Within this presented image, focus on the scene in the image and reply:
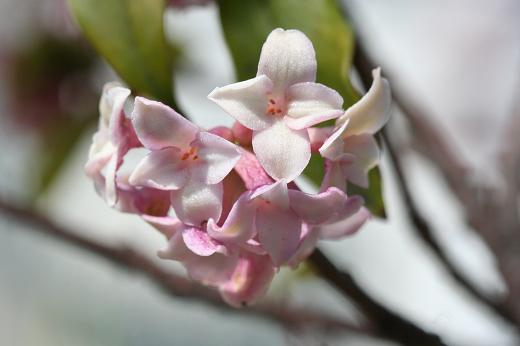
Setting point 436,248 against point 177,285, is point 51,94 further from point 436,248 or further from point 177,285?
point 436,248

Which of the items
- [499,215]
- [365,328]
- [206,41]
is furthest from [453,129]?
[365,328]

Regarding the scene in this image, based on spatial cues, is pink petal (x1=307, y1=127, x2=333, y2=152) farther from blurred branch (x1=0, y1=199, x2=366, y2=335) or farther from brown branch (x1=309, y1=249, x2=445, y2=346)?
blurred branch (x1=0, y1=199, x2=366, y2=335)

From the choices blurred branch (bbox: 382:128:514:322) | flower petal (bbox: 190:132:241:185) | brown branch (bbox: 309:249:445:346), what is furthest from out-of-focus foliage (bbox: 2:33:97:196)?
flower petal (bbox: 190:132:241:185)

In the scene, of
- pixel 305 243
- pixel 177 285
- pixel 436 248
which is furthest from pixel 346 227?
pixel 177 285

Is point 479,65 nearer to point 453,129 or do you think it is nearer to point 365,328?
point 453,129

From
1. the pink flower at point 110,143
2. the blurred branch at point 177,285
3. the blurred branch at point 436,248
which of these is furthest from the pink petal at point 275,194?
the blurred branch at point 177,285

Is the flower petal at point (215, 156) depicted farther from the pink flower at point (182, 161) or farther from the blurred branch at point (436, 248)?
the blurred branch at point (436, 248)
